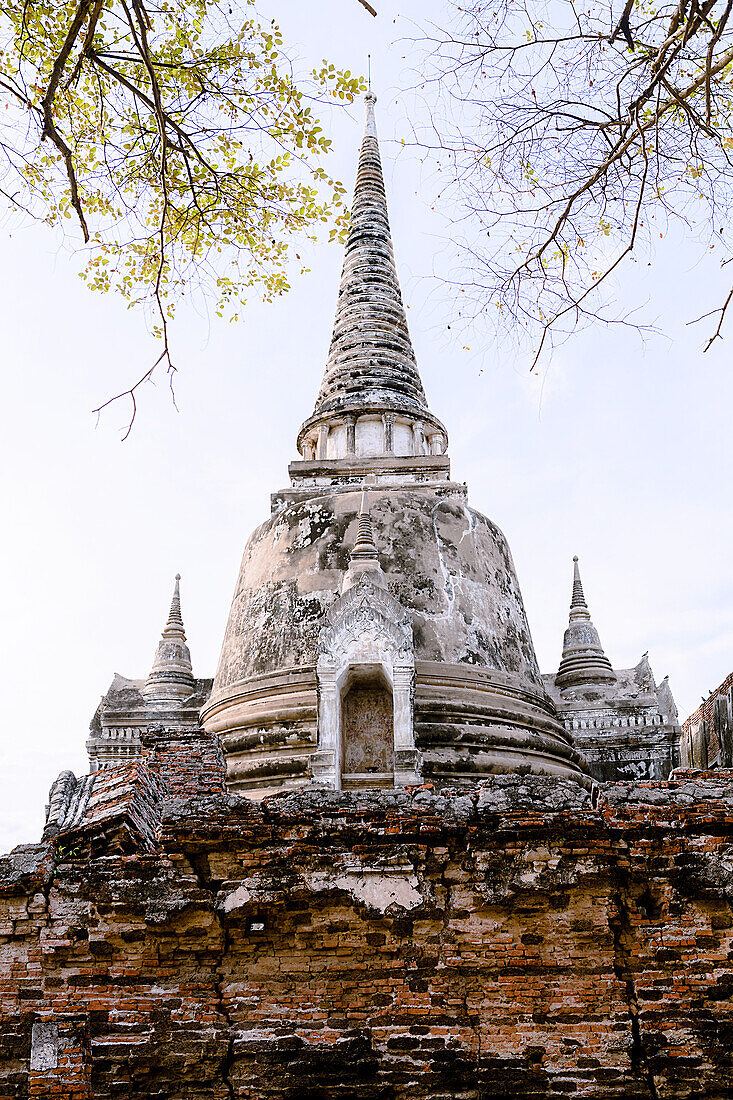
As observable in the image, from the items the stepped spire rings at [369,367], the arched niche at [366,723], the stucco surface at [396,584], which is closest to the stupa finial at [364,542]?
the stucco surface at [396,584]

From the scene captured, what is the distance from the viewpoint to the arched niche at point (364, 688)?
11625mm

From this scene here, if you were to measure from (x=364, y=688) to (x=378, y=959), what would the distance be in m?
6.79

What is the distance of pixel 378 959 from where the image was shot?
5.98 metres

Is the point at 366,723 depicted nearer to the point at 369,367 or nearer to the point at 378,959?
the point at 378,959

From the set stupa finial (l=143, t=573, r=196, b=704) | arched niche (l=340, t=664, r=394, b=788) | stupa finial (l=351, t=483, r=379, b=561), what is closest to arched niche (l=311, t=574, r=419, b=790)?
arched niche (l=340, t=664, r=394, b=788)

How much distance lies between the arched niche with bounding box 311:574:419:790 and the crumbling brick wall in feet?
17.5

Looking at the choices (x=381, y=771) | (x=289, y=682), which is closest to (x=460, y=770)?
(x=381, y=771)

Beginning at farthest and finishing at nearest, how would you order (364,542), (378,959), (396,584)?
(396,584), (364,542), (378,959)

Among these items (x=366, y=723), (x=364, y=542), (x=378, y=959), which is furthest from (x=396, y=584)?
(x=378, y=959)

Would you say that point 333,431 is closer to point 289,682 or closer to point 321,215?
point 289,682

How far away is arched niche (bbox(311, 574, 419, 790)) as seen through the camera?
458 inches

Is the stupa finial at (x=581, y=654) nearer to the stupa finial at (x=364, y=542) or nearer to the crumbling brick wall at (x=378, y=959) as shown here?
the stupa finial at (x=364, y=542)

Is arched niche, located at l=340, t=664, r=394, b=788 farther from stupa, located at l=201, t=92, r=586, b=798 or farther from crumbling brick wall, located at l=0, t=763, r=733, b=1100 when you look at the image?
crumbling brick wall, located at l=0, t=763, r=733, b=1100

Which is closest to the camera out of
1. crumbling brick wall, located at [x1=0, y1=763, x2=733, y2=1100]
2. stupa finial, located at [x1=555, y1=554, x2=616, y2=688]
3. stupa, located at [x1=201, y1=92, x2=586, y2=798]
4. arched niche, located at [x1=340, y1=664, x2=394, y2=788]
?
crumbling brick wall, located at [x1=0, y1=763, x2=733, y2=1100]
